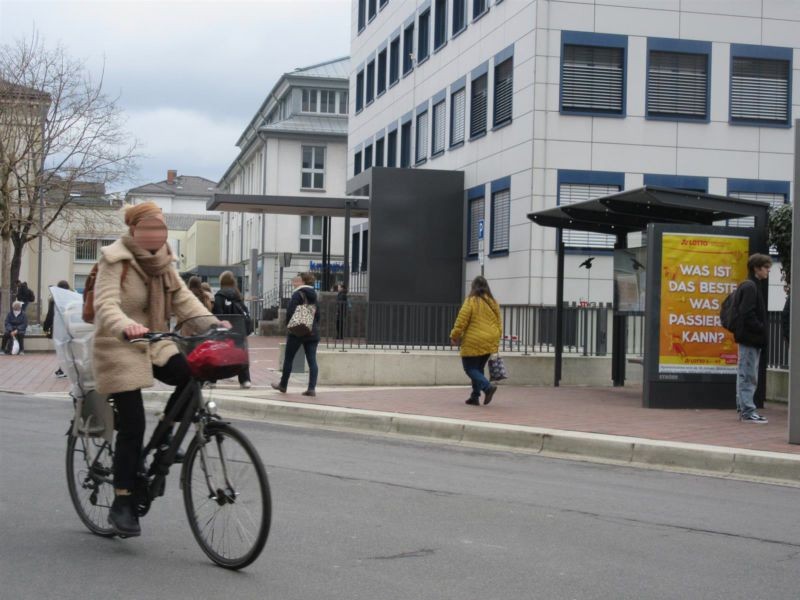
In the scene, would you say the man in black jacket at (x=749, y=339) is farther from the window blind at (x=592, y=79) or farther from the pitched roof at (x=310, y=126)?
the pitched roof at (x=310, y=126)

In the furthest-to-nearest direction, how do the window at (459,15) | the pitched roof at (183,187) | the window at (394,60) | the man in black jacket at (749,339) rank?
1. the pitched roof at (183,187)
2. the window at (394,60)
3. the window at (459,15)
4. the man in black jacket at (749,339)

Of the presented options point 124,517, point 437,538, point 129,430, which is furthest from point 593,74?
point 124,517

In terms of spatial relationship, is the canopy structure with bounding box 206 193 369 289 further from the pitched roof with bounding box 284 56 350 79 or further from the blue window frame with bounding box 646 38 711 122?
the pitched roof with bounding box 284 56 350 79

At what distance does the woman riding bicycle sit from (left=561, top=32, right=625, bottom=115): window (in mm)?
21382

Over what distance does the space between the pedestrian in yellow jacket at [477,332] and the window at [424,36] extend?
815 inches

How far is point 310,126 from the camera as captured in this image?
208 feet

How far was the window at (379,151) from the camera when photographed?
40219mm

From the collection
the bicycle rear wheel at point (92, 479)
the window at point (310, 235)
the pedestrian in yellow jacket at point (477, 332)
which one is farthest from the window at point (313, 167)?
the bicycle rear wheel at point (92, 479)

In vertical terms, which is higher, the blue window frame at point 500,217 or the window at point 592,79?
the window at point 592,79

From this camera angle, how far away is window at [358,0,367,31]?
140ft

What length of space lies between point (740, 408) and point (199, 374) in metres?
9.01

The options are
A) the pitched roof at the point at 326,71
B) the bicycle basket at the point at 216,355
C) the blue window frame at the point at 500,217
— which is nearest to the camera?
the bicycle basket at the point at 216,355

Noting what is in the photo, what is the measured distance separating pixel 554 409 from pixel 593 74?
14.4m

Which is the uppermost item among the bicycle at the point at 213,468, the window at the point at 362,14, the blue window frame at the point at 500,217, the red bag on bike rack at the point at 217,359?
the window at the point at 362,14
